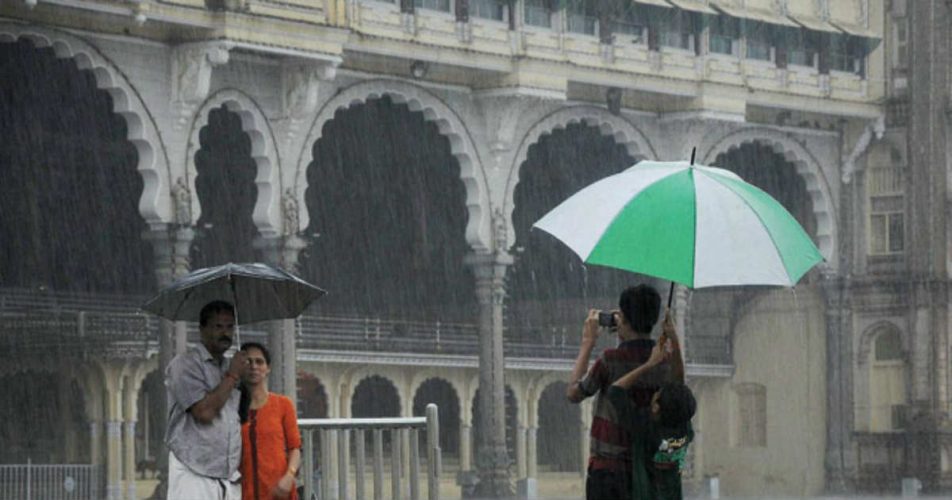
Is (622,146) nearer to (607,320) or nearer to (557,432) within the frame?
(557,432)

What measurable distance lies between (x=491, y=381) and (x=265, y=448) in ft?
84.6

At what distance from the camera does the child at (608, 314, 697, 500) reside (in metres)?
11.0

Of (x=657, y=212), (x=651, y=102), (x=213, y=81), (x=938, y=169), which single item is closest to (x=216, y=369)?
(x=657, y=212)

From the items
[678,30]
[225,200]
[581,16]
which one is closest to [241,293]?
[581,16]

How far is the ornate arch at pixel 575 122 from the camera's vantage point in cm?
3734

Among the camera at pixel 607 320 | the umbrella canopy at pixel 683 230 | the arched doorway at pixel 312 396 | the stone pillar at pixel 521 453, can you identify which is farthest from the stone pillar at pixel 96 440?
the camera at pixel 607 320

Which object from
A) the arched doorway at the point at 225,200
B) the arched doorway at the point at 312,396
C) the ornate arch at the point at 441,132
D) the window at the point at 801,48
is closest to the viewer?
the ornate arch at the point at 441,132

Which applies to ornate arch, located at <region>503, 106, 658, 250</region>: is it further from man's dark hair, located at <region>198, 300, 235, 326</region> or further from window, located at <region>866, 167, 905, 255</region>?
man's dark hair, located at <region>198, 300, 235, 326</region>

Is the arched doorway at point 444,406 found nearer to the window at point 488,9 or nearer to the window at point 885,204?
the window at point 885,204

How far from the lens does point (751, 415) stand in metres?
45.8

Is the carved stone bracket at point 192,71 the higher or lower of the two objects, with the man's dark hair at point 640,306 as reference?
higher

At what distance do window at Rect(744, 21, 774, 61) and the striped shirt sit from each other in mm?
30633

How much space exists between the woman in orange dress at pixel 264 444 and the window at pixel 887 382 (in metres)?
33.4

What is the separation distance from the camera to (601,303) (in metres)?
46.8
